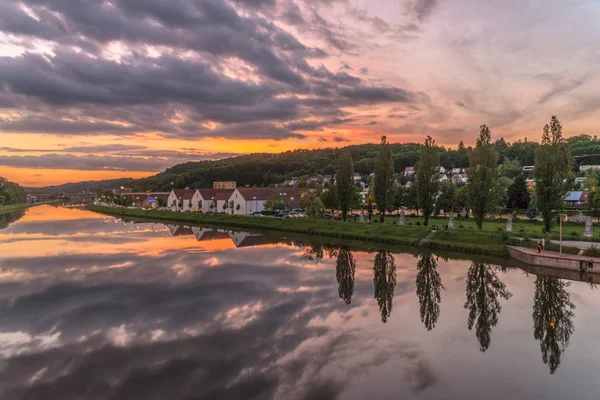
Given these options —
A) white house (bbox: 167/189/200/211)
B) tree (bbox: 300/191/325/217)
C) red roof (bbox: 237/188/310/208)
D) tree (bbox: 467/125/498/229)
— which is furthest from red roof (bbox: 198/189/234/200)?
tree (bbox: 467/125/498/229)

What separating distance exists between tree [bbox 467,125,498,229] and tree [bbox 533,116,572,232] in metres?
5.55

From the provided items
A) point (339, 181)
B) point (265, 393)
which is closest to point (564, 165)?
point (339, 181)

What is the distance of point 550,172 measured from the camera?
33.2 metres

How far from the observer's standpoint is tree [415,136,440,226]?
45375 millimetres

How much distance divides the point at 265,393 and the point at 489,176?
35.2 meters

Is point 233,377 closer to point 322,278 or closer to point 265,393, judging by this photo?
point 265,393

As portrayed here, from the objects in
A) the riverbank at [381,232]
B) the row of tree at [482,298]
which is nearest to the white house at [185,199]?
the riverbank at [381,232]

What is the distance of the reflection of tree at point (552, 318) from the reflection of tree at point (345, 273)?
8.46 meters

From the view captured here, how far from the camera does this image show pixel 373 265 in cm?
3039

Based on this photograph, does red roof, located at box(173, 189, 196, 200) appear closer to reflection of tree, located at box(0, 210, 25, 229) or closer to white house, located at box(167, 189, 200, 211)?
white house, located at box(167, 189, 200, 211)

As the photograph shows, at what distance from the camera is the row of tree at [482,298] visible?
1603cm

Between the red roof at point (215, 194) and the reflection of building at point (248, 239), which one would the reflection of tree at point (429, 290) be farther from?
the red roof at point (215, 194)

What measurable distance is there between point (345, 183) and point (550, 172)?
25.5 metres

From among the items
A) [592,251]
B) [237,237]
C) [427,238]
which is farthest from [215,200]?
[592,251]
